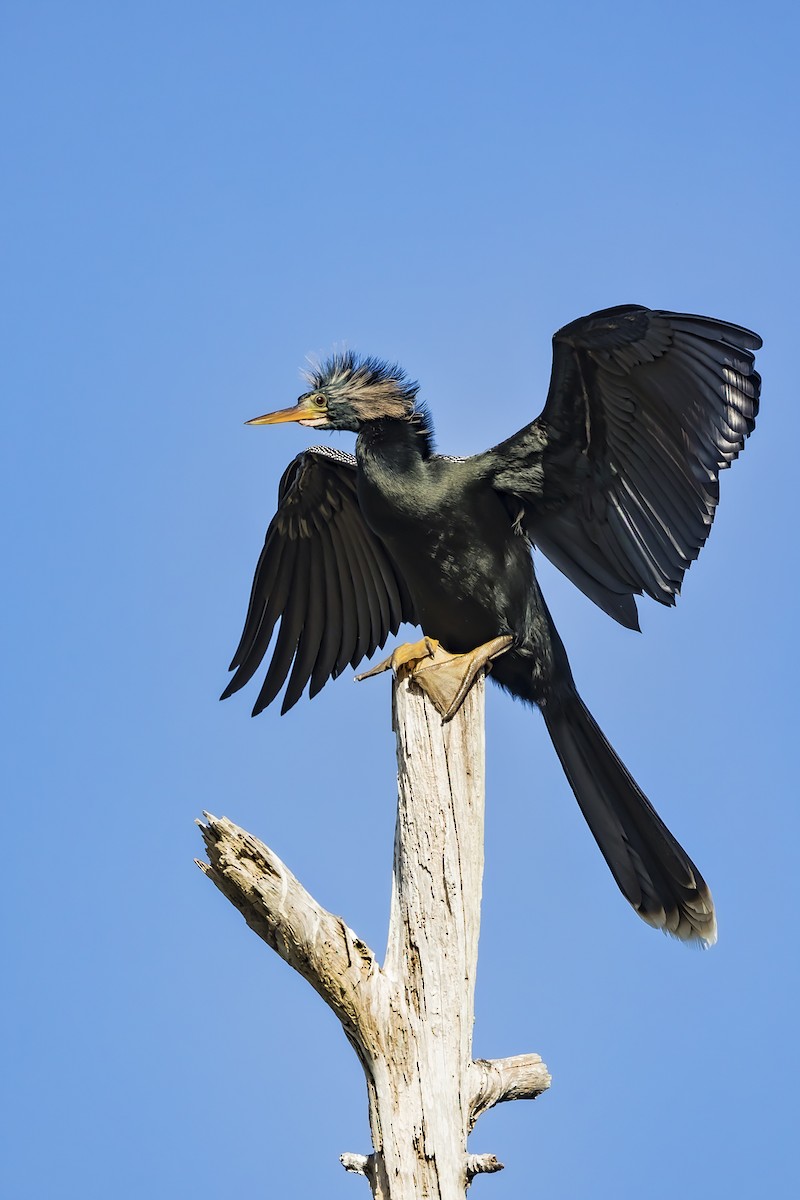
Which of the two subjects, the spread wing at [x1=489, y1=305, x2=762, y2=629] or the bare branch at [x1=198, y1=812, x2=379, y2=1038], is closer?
the bare branch at [x1=198, y1=812, x2=379, y2=1038]

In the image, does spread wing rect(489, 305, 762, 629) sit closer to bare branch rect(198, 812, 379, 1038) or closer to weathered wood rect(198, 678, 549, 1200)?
weathered wood rect(198, 678, 549, 1200)

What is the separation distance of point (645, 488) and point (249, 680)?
1839mm

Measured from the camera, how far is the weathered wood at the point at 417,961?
3574 mm

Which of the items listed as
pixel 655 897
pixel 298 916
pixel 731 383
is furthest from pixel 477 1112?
pixel 731 383

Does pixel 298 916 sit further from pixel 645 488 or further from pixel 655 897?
pixel 645 488

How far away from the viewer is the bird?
4.45 metres

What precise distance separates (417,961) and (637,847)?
47.5 inches

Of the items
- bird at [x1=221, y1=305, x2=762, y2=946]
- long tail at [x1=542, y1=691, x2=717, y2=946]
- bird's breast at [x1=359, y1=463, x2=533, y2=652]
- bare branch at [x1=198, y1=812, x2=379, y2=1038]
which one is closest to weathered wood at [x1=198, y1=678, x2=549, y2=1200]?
bare branch at [x1=198, y1=812, x2=379, y2=1038]

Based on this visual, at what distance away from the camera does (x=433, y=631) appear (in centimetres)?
475

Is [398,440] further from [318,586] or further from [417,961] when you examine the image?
[417,961]

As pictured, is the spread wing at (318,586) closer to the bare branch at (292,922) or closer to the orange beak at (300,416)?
the orange beak at (300,416)

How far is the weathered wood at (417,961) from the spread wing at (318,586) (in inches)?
58.7


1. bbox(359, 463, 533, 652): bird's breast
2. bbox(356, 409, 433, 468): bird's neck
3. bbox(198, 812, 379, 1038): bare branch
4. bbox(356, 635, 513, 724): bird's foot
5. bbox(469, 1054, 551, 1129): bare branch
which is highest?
bbox(356, 409, 433, 468): bird's neck

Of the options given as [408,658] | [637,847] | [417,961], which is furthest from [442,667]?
[637,847]
